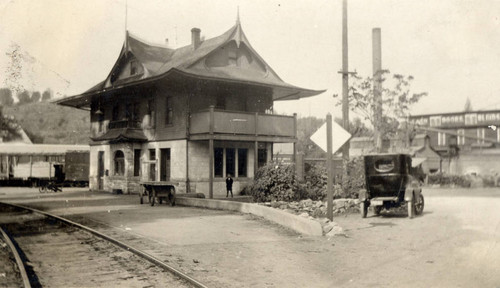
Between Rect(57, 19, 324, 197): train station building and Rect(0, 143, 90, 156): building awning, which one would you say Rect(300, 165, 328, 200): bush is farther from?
Rect(0, 143, 90, 156): building awning

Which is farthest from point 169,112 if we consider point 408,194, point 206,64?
point 408,194

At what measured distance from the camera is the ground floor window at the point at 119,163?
2845 cm

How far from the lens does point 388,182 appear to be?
1516 cm

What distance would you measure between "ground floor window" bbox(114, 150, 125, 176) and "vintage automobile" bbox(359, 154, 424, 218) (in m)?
17.3

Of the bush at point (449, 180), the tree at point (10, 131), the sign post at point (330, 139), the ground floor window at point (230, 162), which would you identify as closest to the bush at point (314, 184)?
the ground floor window at point (230, 162)

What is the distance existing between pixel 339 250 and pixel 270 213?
15.7 ft

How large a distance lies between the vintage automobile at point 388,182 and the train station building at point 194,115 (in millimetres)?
9214

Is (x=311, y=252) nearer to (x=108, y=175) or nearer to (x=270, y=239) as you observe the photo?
(x=270, y=239)

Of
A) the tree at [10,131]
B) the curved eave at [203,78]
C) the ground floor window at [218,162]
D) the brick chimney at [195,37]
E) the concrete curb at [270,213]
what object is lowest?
the concrete curb at [270,213]

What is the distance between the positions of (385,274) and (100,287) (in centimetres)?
429

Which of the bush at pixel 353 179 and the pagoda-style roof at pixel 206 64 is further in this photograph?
the pagoda-style roof at pixel 206 64

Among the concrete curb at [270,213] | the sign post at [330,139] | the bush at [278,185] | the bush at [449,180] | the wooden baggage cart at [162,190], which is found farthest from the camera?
the bush at [449,180]

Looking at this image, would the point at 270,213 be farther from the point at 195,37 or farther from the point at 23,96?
the point at 195,37

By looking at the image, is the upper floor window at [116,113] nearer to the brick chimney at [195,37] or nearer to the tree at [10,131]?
the brick chimney at [195,37]
